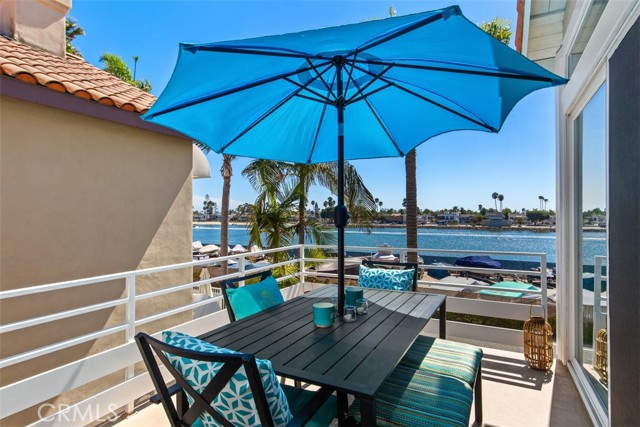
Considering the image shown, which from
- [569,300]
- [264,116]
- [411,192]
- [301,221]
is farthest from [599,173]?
[301,221]

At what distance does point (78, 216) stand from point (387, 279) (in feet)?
11.6

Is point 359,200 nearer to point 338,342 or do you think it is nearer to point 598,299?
point 598,299

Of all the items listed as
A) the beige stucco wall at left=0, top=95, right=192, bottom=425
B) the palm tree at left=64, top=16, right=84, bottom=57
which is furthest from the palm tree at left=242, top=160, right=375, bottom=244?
the palm tree at left=64, top=16, right=84, bottom=57

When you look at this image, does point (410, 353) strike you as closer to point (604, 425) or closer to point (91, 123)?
point (604, 425)

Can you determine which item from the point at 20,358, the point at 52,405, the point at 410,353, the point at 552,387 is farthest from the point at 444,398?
the point at 52,405

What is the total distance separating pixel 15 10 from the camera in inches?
180

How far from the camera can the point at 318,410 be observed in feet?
5.54

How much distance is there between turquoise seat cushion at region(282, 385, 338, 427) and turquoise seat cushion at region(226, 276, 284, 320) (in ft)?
2.52

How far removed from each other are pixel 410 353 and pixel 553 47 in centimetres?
418

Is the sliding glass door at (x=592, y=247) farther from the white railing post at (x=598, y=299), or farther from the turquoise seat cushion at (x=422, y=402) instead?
the turquoise seat cushion at (x=422, y=402)

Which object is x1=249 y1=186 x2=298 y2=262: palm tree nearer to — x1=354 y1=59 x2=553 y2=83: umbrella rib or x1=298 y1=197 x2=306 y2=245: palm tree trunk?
x1=298 y1=197 x2=306 y2=245: palm tree trunk

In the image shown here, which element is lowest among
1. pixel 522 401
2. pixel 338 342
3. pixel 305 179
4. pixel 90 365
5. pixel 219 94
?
pixel 522 401

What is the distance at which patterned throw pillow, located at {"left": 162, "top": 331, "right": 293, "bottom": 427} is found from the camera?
1.26 metres

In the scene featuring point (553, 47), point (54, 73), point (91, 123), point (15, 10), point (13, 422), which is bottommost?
point (13, 422)
